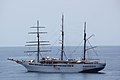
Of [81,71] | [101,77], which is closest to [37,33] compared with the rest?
[81,71]

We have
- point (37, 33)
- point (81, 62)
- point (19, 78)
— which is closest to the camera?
point (19, 78)

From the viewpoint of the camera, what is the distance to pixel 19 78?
12631 cm

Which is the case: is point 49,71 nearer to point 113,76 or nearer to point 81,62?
point 81,62

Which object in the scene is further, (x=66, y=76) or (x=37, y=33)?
(x=37, y=33)

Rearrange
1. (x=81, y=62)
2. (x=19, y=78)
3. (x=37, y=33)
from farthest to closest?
(x=37, y=33) < (x=81, y=62) < (x=19, y=78)

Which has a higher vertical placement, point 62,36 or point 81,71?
point 62,36

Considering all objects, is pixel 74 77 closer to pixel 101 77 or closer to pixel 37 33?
pixel 101 77

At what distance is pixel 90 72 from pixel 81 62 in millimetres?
4020

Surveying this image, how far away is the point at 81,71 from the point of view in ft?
447

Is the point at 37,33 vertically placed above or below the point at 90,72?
above

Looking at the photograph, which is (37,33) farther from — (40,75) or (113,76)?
(113,76)

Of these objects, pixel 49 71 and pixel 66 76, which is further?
pixel 49 71

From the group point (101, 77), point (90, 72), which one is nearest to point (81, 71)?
point (90, 72)

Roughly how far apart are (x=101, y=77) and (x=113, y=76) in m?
4.70
